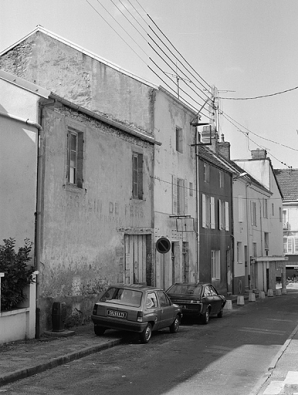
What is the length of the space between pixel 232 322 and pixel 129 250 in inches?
175

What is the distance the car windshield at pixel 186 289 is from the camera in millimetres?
18745

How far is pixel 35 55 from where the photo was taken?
22.5 metres

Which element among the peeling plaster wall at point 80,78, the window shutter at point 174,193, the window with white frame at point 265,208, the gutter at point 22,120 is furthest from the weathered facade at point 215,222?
the gutter at point 22,120

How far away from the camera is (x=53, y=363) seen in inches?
412

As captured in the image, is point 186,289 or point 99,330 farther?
point 186,289

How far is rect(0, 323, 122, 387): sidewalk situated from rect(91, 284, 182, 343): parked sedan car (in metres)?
0.45

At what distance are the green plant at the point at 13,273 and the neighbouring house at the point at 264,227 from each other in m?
26.0

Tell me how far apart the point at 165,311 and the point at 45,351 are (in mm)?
4171

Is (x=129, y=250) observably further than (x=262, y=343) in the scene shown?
Yes

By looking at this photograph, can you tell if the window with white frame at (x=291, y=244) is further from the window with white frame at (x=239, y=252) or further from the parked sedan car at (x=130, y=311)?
the parked sedan car at (x=130, y=311)

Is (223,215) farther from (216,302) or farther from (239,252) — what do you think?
(216,302)

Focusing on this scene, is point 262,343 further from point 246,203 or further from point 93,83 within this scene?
point 246,203

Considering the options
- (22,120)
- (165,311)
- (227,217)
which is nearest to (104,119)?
(22,120)

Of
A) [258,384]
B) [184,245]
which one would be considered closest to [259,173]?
[184,245]
